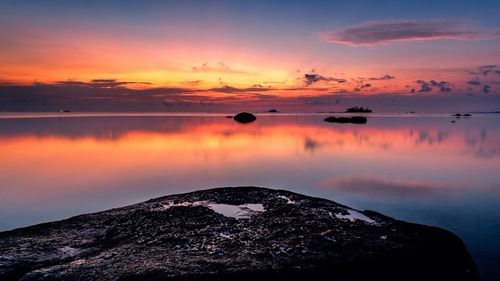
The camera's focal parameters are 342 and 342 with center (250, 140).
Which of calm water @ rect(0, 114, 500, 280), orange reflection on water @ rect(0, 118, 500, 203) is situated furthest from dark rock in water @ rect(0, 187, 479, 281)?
orange reflection on water @ rect(0, 118, 500, 203)

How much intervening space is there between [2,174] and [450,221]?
2457 cm

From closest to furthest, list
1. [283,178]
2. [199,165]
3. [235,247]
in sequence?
[235,247] < [283,178] < [199,165]

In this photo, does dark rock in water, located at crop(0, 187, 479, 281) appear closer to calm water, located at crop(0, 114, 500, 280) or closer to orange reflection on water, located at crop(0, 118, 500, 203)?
calm water, located at crop(0, 114, 500, 280)

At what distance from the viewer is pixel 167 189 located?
58.7ft

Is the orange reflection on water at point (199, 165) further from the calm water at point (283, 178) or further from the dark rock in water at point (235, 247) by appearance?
the dark rock in water at point (235, 247)

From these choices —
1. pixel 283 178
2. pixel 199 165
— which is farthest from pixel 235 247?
pixel 199 165

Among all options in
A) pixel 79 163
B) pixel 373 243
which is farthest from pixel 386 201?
pixel 79 163

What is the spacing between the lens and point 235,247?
25.6 feet

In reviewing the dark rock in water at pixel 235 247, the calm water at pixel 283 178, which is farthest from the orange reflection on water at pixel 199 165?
the dark rock in water at pixel 235 247

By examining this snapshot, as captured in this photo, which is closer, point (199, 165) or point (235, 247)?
point (235, 247)

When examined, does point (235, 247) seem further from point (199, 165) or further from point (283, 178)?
A: point (199, 165)

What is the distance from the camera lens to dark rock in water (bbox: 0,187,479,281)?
675 cm

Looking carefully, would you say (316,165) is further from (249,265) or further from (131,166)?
(249,265)

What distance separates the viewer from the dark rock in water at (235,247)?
675 cm
